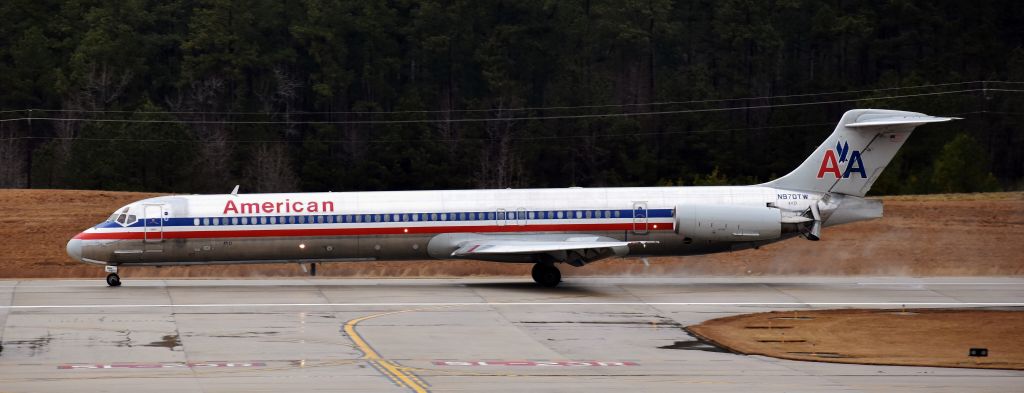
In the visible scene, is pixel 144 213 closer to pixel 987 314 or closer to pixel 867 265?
pixel 987 314

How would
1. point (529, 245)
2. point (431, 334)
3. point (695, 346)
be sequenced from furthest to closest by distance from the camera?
1. point (529, 245)
2. point (431, 334)
3. point (695, 346)

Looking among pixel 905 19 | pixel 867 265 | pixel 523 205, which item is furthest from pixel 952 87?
pixel 523 205

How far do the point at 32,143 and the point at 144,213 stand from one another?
5091 centimetres

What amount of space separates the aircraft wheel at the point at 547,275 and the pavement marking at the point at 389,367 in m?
9.99

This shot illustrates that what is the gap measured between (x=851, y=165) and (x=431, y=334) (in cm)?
1656

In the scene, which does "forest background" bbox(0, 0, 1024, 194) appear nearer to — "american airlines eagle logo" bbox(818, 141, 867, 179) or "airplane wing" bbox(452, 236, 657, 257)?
"american airlines eagle logo" bbox(818, 141, 867, 179)

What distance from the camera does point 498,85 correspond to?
290ft

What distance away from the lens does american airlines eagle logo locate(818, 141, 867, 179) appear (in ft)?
134

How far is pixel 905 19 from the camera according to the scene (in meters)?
92.9

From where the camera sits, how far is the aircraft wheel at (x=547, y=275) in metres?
40.0

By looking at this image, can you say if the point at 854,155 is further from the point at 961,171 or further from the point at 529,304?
the point at 961,171

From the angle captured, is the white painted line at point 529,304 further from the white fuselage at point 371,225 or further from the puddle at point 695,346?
the puddle at point 695,346

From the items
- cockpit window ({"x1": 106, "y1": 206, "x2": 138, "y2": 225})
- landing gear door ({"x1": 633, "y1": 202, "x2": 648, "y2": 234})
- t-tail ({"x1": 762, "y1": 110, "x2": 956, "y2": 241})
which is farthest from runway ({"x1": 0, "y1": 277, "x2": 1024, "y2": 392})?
t-tail ({"x1": 762, "y1": 110, "x2": 956, "y2": 241})

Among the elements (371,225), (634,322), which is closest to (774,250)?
(371,225)
